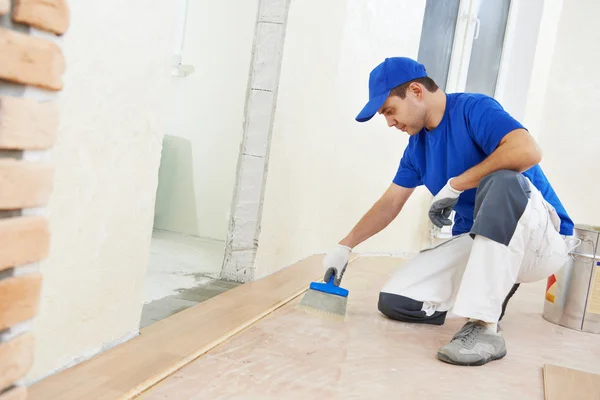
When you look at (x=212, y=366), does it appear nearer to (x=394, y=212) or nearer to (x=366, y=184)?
(x=394, y=212)

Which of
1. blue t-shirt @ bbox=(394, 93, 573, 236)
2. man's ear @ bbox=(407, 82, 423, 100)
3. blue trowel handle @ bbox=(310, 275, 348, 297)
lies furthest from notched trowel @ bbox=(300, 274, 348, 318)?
man's ear @ bbox=(407, 82, 423, 100)

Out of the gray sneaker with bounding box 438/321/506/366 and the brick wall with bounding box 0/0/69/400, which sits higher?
the brick wall with bounding box 0/0/69/400

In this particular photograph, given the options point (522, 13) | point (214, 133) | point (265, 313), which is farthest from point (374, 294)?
point (522, 13)

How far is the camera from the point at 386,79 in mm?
1960

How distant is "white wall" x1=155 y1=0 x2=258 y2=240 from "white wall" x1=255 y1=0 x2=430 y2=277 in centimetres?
59

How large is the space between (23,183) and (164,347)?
3.13 feet

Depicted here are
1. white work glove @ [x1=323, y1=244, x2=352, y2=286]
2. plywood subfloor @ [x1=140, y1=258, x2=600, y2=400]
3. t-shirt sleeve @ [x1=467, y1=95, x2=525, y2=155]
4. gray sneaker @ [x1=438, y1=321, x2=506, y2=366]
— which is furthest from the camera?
white work glove @ [x1=323, y1=244, x2=352, y2=286]

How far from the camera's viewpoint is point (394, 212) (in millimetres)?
2256

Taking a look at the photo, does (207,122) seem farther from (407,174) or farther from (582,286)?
(582,286)

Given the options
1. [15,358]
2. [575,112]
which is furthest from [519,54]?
[15,358]

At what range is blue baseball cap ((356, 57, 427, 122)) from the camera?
1949mm

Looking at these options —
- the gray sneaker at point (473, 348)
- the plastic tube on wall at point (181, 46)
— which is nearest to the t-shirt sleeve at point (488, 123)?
the gray sneaker at point (473, 348)

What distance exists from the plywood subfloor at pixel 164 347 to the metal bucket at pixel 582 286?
1134 millimetres

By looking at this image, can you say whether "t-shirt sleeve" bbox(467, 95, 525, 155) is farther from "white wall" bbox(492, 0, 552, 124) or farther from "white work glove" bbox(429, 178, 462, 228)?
"white wall" bbox(492, 0, 552, 124)
